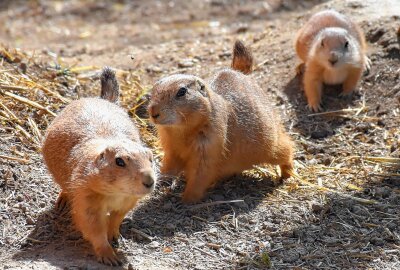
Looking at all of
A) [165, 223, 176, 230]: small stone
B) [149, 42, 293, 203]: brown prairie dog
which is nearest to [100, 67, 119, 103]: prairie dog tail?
[149, 42, 293, 203]: brown prairie dog

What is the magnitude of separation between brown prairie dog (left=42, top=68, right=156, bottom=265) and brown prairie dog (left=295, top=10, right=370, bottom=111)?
3504 mm

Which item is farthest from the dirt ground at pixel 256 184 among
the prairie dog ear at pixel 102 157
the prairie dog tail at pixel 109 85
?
the prairie dog tail at pixel 109 85

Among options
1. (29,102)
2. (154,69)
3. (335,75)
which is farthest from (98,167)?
(335,75)

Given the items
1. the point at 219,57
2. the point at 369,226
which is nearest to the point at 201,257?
the point at 369,226

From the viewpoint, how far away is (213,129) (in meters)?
6.57

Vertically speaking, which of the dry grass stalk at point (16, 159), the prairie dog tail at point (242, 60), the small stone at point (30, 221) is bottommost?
the small stone at point (30, 221)

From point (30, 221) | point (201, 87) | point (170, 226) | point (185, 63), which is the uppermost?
point (201, 87)

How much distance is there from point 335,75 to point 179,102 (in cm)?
362

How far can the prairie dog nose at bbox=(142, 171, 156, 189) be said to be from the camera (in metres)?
5.07

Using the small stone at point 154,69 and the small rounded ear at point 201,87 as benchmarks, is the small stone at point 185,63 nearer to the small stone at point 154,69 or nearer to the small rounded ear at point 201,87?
the small stone at point 154,69

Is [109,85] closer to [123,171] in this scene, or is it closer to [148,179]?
[123,171]

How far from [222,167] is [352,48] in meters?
3.38

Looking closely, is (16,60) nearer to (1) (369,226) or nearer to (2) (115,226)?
→ (2) (115,226)

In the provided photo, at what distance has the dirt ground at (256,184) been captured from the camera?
588 centimetres
